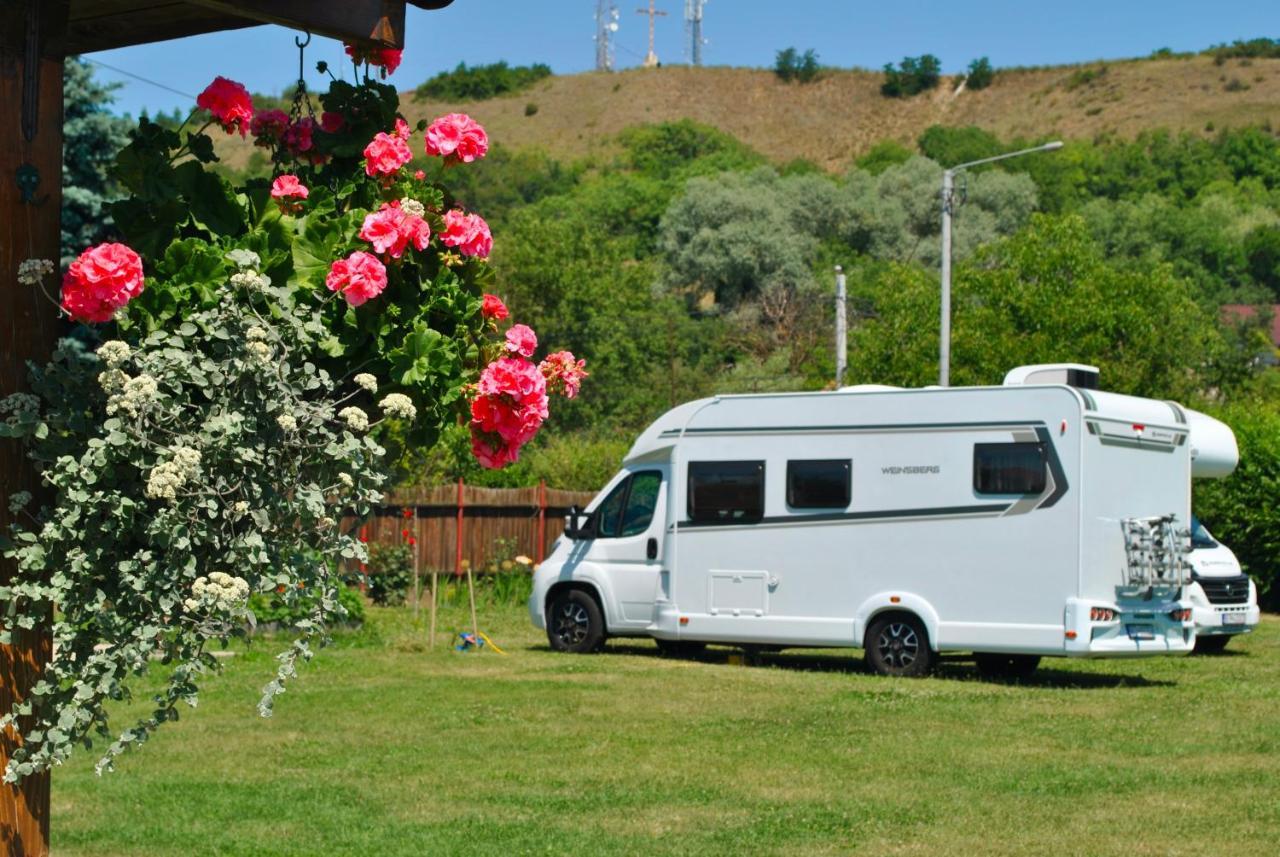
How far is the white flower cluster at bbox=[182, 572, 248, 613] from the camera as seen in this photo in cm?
369

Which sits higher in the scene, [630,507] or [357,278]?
[357,278]

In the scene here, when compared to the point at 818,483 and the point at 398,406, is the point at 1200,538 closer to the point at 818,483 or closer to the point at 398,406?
the point at 818,483

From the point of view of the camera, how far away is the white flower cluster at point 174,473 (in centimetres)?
361

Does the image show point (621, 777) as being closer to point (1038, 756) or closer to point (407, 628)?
point (1038, 756)

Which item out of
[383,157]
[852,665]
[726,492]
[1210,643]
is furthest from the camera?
[1210,643]

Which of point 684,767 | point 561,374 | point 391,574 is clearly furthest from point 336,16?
point 391,574

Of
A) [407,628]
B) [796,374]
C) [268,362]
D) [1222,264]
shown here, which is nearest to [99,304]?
[268,362]

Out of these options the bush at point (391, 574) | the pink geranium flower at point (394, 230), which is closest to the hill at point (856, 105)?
the bush at point (391, 574)

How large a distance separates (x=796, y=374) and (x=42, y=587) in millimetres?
47817

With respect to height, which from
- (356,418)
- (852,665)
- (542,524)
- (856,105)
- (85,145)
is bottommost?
(852,665)

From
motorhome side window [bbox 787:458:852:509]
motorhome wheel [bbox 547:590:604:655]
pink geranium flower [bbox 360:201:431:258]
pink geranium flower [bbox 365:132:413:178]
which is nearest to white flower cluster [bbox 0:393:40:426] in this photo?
pink geranium flower [bbox 360:201:431:258]

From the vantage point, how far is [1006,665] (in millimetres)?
18109

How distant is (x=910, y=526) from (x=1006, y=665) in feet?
7.01

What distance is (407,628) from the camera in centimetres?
2172
